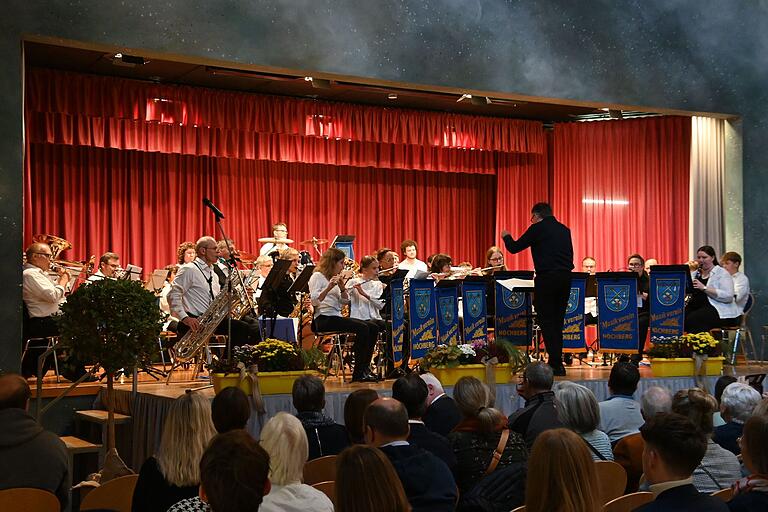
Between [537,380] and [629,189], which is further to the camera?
[629,189]

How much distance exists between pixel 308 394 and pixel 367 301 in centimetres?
416

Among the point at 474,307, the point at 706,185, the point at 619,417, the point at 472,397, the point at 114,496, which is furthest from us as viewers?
the point at 706,185

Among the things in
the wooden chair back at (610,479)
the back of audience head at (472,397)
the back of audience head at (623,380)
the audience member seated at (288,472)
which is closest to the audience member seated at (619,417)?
the back of audience head at (623,380)

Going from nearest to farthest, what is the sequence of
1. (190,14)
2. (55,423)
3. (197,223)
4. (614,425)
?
(614,425) → (55,423) → (190,14) → (197,223)

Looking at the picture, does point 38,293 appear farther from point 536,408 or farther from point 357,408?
point 536,408

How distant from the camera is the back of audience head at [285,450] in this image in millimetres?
3297

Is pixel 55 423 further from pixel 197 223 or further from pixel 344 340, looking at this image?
pixel 197 223

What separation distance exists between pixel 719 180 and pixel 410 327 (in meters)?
5.58

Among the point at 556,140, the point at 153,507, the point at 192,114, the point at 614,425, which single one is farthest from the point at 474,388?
the point at 556,140

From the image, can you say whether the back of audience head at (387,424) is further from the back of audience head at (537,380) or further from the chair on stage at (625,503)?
the back of audience head at (537,380)

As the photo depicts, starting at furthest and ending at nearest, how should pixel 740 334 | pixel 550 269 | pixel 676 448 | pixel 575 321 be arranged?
1. pixel 740 334
2. pixel 575 321
3. pixel 550 269
4. pixel 676 448

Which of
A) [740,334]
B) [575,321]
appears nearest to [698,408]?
[575,321]

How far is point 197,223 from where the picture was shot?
44.8ft

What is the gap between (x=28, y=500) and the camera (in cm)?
336
